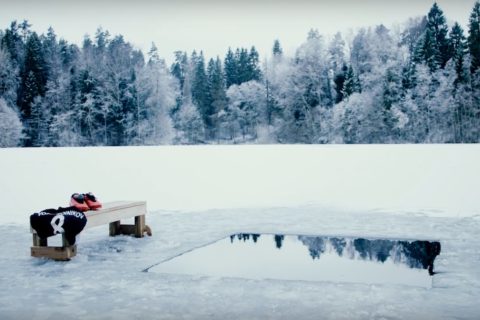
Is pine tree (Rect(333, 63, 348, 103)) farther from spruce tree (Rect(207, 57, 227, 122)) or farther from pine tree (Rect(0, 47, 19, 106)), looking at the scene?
pine tree (Rect(0, 47, 19, 106))

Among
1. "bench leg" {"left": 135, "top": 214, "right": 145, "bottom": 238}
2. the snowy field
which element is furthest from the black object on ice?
"bench leg" {"left": 135, "top": 214, "right": 145, "bottom": 238}

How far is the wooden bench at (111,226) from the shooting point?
274 inches

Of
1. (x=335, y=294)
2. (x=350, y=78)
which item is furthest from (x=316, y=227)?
(x=350, y=78)

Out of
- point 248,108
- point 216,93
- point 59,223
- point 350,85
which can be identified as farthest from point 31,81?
point 59,223

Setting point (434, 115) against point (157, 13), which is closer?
point (157, 13)

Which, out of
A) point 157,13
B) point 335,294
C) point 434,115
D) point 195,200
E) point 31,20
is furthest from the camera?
point 31,20

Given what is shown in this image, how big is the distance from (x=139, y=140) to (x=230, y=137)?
16.2 m

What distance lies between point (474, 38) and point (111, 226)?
59871 millimetres

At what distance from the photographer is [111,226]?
345 inches

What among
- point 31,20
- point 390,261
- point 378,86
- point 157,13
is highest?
point 31,20

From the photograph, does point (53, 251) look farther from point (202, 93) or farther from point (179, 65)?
point (179, 65)

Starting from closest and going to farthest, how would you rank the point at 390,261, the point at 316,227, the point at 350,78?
the point at 390,261 → the point at 316,227 → the point at 350,78

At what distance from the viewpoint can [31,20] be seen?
80.4 m

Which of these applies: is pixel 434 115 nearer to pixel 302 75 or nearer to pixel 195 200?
pixel 302 75
